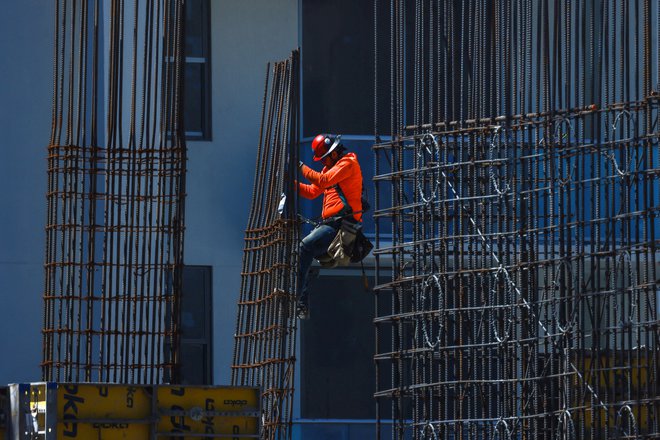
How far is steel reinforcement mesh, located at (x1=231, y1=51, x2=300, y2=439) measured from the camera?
2133cm

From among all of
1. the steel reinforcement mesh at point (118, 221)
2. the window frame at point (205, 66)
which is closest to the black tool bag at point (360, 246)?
the steel reinforcement mesh at point (118, 221)

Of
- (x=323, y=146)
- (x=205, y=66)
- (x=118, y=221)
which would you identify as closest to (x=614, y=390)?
Result: (x=118, y=221)

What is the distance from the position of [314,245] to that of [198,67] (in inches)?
266

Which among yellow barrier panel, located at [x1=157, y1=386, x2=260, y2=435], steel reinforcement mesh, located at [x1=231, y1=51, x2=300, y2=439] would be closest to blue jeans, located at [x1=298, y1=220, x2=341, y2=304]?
steel reinforcement mesh, located at [x1=231, y1=51, x2=300, y2=439]

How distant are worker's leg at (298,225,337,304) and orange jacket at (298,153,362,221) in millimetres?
230

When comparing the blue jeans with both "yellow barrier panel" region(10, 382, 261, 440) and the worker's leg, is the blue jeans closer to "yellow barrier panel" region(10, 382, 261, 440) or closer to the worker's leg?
the worker's leg

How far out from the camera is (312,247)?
2305 centimetres

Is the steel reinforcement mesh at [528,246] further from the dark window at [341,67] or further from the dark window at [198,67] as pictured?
the dark window at [198,67]

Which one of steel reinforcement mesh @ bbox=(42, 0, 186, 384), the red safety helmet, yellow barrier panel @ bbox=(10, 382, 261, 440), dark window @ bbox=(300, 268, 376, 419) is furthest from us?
dark window @ bbox=(300, 268, 376, 419)

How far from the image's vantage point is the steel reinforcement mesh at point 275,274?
70.0 ft

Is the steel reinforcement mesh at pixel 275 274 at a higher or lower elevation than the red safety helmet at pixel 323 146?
lower

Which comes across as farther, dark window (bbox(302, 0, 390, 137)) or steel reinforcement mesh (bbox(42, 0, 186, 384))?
dark window (bbox(302, 0, 390, 137))

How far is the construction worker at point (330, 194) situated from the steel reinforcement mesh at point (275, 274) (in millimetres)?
594

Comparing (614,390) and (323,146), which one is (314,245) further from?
(614,390)
